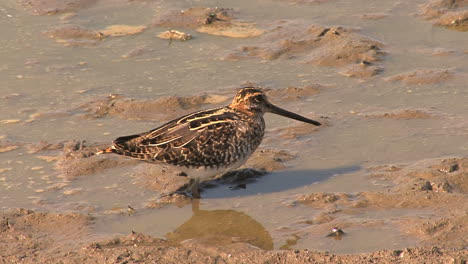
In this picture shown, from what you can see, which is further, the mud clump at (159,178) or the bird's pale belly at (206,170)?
the mud clump at (159,178)

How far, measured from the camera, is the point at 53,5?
16.4 metres

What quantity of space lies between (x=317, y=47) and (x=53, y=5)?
5.16m

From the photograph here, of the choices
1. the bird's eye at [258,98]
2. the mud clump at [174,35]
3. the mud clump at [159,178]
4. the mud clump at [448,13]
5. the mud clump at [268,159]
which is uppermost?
the mud clump at [448,13]

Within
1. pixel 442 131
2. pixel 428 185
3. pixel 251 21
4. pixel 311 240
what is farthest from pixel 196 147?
pixel 251 21

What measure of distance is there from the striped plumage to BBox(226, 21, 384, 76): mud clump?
371 cm

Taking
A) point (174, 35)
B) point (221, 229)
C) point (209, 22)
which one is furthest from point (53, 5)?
point (221, 229)

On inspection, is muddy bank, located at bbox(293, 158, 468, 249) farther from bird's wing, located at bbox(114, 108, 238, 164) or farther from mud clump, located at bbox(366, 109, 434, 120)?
mud clump, located at bbox(366, 109, 434, 120)

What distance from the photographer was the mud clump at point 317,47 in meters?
13.9

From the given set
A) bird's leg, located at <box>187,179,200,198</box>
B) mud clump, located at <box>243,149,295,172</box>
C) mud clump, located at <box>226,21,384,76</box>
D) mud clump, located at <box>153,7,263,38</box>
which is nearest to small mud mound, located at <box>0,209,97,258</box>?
bird's leg, located at <box>187,179,200,198</box>

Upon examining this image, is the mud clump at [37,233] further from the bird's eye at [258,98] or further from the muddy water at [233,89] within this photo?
the bird's eye at [258,98]

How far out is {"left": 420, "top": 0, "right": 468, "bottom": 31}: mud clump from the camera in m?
14.9

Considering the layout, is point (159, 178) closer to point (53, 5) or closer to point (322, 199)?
point (322, 199)

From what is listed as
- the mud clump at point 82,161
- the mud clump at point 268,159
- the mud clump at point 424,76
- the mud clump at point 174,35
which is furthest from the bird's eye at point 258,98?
the mud clump at point 174,35

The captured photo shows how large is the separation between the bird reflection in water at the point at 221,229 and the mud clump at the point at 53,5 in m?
7.21
